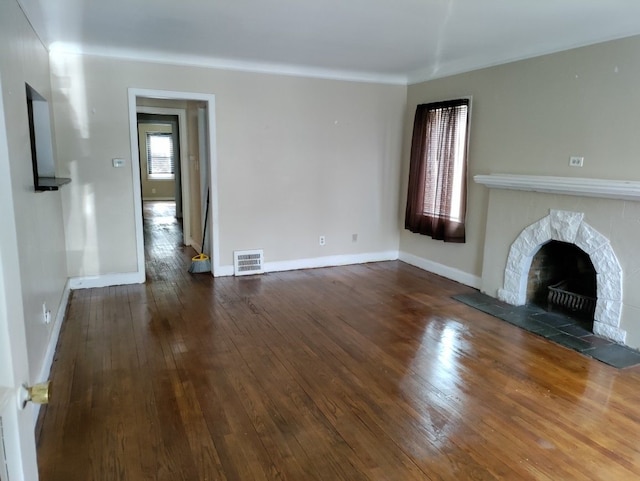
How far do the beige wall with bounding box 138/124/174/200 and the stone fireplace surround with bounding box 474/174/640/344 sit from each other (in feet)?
33.8

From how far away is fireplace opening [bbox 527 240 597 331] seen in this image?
4.19 metres

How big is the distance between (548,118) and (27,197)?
416cm

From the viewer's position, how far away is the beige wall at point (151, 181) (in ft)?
40.9

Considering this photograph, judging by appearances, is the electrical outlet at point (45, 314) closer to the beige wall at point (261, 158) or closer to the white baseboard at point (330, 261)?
the beige wall at point (261, 158)

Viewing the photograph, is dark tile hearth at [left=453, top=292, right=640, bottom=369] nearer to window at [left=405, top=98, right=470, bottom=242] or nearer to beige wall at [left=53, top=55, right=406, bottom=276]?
window at [left=405, top=98, right=470, bottom=242]

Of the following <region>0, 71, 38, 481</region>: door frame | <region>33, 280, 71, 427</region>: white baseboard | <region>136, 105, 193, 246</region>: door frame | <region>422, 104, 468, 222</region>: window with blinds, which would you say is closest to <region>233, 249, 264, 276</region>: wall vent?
<region>33, 280, 71, 427</region>: white baseboard

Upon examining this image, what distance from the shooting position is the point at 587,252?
3.69 metres

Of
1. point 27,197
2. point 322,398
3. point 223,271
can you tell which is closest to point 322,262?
point 223,271

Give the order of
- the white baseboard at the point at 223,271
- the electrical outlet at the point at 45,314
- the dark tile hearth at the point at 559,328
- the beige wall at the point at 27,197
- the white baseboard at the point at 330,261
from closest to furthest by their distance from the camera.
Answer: the beige wall at the point at 27,197, the electrical outlet at the point at 45,314, the dark tile hearth at the point at 559,328, the white baseboard at the point at 223,271, the white baseboard at the point at 330,261

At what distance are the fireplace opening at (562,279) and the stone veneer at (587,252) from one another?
0.48 ft

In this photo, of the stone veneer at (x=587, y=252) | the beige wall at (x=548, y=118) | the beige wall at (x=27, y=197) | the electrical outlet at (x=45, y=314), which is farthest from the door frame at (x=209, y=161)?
the stone veneer at (x=587, y=252)

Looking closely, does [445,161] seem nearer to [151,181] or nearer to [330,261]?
[330,261]

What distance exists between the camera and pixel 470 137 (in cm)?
486

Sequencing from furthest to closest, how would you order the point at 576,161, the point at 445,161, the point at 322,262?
the point at 322,262 < the point at 445,161 < the point at 576,161
